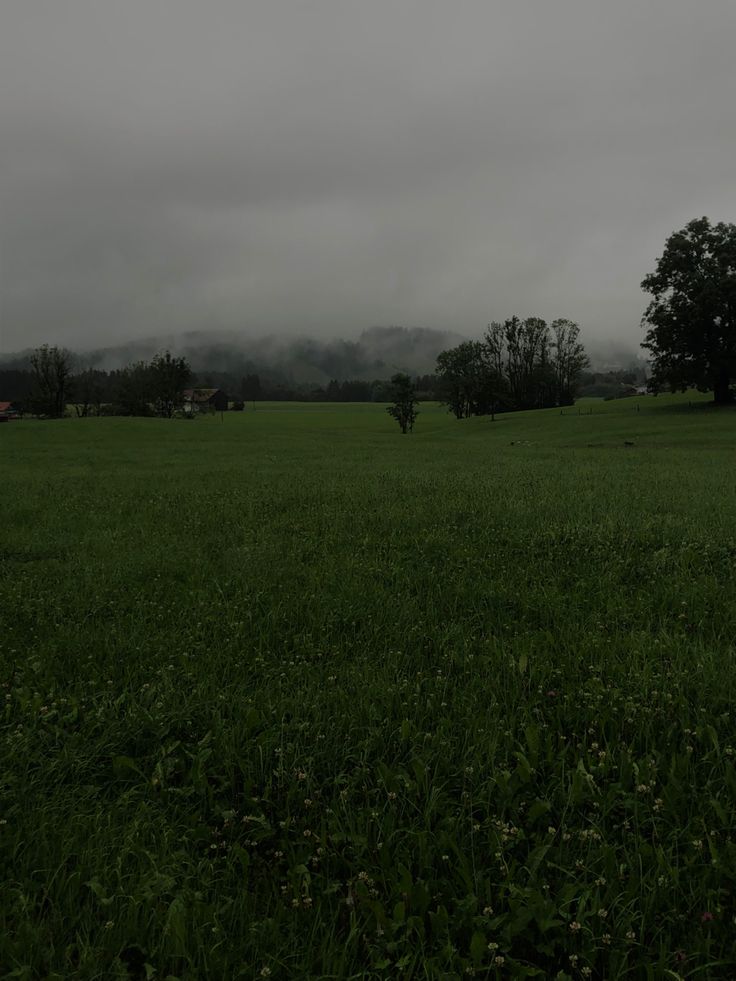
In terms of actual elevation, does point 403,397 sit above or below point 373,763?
above

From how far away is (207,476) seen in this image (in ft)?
58.3

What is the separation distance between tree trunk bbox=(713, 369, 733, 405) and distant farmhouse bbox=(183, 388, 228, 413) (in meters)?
96.8

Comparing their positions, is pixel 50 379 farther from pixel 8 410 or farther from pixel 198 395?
pixel 8 410

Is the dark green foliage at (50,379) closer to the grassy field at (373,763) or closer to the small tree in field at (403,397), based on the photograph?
the small tree in field at (403,397)

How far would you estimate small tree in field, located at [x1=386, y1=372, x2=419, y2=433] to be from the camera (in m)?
66.4

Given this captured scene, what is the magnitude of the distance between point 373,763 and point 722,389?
66.5 metres

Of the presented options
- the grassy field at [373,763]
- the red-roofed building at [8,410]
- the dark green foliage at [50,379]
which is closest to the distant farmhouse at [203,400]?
the dark green foliage at [50,379]

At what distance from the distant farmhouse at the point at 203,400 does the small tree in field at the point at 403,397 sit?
63.5 metres

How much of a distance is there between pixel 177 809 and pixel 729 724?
360 centimetres

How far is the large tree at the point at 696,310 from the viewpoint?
53375 millimetres

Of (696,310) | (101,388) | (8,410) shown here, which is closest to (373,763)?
(696,310)

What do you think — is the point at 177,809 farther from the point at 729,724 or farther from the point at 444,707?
the point at 729,724

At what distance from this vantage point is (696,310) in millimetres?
52719

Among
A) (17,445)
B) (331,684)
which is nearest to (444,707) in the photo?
(331,684)
